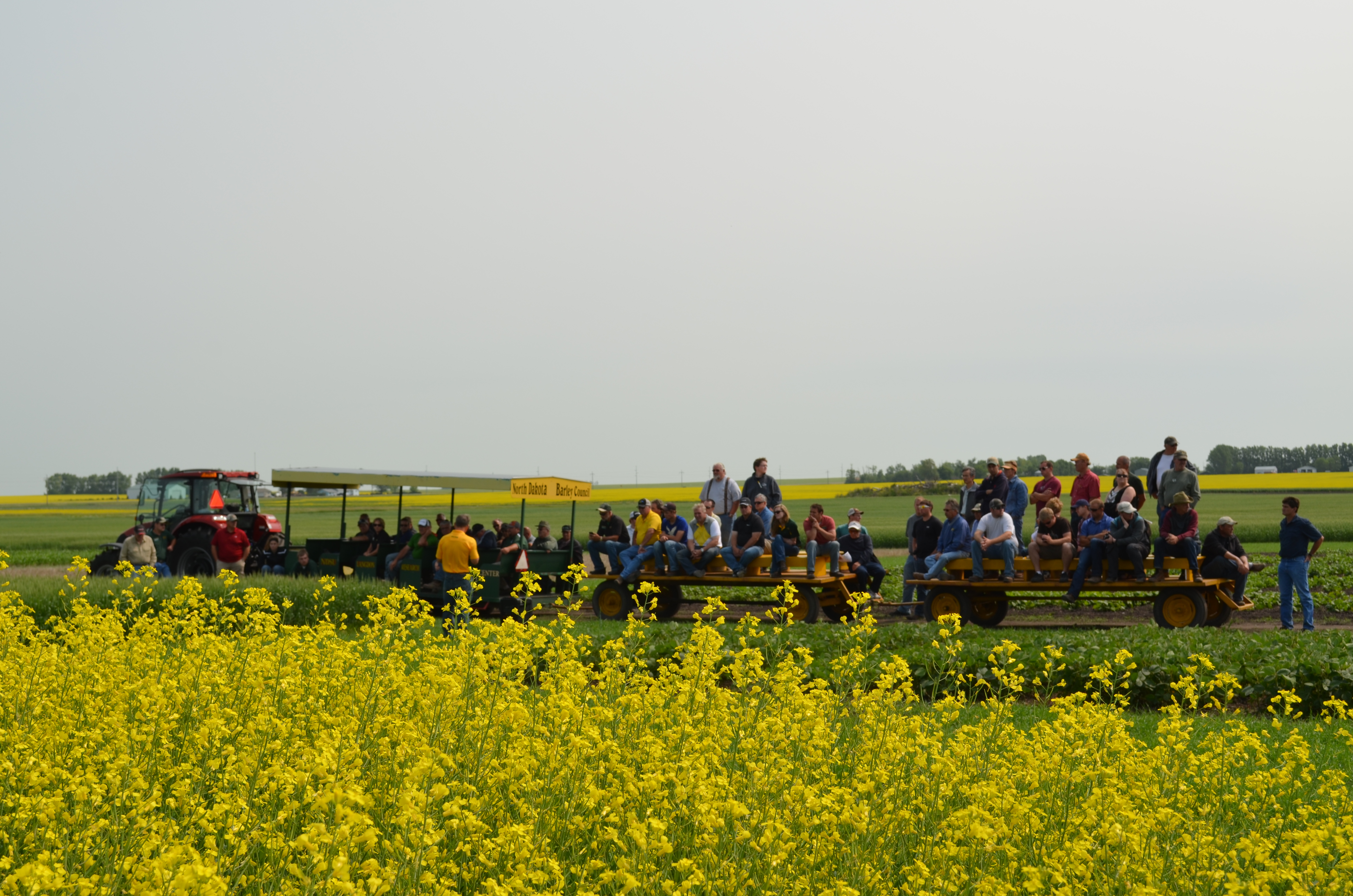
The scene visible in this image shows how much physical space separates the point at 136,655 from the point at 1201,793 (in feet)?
21.8

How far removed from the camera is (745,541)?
49.8 feet

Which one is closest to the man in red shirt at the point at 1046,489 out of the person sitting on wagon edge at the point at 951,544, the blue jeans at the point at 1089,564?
the blue jeans at the point at 1089,564

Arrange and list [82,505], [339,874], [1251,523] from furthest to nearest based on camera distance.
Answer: [82,505] < [1251,523] < [339,874]

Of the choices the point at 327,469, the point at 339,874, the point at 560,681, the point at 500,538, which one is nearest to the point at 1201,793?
the point at 560,681

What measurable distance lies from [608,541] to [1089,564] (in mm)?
7178

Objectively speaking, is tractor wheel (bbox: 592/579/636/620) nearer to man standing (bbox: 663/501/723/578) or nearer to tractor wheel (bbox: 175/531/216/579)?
man standing (bbox: 663/501/723/578)

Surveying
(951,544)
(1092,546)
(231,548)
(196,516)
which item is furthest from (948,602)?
(196,516)

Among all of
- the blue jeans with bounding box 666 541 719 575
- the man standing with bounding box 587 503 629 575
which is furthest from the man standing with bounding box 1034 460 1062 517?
the man standing with bounding box 587 503 629 575

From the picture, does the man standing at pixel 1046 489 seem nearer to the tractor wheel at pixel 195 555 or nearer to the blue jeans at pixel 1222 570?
the blue jeans at pixel 1222 570

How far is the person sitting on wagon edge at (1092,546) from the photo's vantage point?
1327cm

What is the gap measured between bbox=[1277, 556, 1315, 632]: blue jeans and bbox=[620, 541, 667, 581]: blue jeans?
27.9ft

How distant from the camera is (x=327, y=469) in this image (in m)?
18.2

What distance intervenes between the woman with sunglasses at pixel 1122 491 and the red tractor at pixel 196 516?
15.7 m

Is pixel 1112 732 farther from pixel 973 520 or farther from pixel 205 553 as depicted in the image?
pixel 205 553
